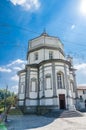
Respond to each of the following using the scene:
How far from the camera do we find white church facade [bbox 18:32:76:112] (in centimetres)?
2136

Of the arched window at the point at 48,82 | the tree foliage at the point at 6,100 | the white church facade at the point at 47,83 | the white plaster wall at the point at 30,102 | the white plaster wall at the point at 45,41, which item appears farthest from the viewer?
the white plaster wall at the point at 45,41

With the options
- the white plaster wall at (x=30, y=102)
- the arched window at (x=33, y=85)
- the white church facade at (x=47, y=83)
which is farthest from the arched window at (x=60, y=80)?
the white plaster wall at (x=30, y=102)

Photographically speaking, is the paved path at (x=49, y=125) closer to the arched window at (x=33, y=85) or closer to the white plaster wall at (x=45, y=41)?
the arched window at (x=33, y=85)

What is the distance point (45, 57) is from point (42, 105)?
10.0m

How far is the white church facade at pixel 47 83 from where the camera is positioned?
21.4 meters

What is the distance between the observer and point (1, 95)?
66250 millimetres

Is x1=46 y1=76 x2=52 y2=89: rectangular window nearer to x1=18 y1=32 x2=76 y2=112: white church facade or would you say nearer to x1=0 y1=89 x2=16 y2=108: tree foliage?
x1=18 y1=32 x2=76 y2=112: white church facade

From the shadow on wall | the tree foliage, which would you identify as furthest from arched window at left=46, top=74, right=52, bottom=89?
the shadow on wall

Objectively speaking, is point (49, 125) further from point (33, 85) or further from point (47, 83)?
point (33, 85)

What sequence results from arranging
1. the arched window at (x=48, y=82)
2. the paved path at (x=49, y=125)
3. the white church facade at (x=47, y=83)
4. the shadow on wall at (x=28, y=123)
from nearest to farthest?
the paved path at (x=49, y=125) < the shadow on wall at (x=28, y=123) < the white church facade at (x=47, y=83) < the arched window at (x=48, y=82)

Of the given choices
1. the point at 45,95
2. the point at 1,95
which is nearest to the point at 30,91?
the point at 45,95

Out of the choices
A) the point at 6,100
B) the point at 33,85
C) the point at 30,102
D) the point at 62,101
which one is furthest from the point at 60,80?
the point at 6,100

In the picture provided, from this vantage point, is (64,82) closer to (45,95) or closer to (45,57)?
(45,95)

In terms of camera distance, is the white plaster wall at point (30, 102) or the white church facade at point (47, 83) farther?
the white plaster wall at point (30, 102)
